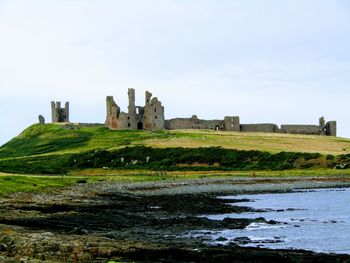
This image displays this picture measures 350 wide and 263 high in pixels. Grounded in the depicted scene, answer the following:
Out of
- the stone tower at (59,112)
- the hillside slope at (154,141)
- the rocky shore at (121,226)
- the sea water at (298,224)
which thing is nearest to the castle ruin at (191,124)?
the hillside slope at (154,141)

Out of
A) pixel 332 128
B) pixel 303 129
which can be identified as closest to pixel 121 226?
pixel 303 129

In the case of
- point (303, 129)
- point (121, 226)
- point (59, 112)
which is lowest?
point (121, 226)

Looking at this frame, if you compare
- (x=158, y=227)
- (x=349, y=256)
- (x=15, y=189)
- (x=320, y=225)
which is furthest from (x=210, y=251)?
(x=15, y=189)

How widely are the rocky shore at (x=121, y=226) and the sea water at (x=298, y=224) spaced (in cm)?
192

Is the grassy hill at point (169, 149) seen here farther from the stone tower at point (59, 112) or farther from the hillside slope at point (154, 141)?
the stone tower at point (59, 112)

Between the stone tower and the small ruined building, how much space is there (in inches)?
891

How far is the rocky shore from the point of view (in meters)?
25.5

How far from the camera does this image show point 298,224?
4184 centimetres

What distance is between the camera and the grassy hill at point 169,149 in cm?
11005

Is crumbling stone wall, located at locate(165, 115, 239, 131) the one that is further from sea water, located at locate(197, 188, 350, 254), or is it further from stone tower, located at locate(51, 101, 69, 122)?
sea water, located at locate(197, 188, 350, 254)

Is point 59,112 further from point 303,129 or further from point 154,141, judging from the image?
point 303,129

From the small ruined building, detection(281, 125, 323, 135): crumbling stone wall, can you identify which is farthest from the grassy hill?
detection(281, 125, 323, 135): crumbling stone wall

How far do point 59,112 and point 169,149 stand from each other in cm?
7133

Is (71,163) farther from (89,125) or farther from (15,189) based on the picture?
(15,189)
